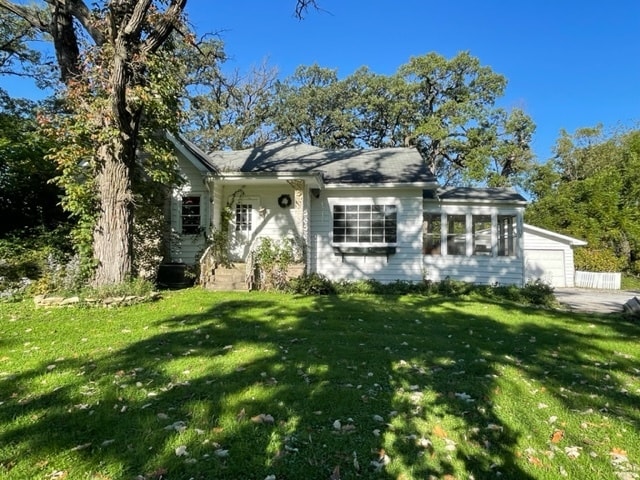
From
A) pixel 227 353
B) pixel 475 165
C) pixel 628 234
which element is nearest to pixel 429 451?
pixel 227 353

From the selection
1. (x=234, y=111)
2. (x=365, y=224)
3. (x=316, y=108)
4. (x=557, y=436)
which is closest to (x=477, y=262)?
(x=365, y=224)

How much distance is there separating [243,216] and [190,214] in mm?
1664

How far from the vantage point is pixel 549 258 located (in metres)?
20.2

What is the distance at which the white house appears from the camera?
12383mm

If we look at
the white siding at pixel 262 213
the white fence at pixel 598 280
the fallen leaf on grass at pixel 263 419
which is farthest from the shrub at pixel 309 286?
the white fence at pixel 598 280

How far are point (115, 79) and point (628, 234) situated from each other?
25733 millimetres

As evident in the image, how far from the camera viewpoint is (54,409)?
3334 millimetres

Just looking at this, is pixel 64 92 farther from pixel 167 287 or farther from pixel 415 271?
pixel 415 271

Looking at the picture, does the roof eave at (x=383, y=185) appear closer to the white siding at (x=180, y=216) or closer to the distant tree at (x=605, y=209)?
the white siding at (x=180, y=216)

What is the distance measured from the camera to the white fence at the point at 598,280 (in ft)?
64.9

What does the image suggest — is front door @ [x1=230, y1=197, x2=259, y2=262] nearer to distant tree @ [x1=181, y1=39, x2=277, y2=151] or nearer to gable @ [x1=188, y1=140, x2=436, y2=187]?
gable @ [x1=188, y1=140, x2=436, y2=187]

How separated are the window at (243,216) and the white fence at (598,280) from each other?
17.6 m

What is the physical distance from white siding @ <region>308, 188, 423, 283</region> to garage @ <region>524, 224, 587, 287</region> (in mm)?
10547

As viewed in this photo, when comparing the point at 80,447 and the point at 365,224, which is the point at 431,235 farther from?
the point at 80,447
